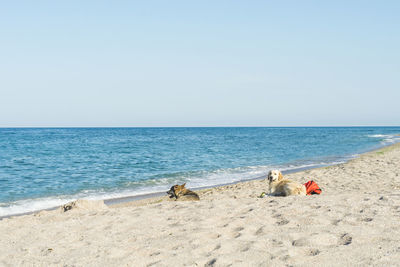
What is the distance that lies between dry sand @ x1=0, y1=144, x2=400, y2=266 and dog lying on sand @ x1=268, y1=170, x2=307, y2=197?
494 mm

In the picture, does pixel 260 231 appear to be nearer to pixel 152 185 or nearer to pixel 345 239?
pixel 345 239

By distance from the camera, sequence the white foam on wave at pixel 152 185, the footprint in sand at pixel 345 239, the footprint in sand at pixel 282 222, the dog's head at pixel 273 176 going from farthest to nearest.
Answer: the white foam on wave at pixel 152 185, the dog's head at pixel 273 176, the footprint in sand at pixel 282 222, the footprint in sand at pixel 345 239

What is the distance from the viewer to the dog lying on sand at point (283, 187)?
9051 millimetres

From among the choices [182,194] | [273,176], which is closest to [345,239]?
[273,176]

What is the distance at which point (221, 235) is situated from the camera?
572cm

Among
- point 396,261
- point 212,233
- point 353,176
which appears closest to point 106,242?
point 212,233

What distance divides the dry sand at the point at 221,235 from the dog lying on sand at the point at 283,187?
494 millimetres

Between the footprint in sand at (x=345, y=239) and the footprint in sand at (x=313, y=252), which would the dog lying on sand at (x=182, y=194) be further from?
the footprint in sand at (x=313, y=252)

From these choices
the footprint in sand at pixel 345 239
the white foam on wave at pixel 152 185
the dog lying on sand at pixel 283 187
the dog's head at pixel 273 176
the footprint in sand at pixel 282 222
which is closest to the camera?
the footprint in sand at pixel 345 239

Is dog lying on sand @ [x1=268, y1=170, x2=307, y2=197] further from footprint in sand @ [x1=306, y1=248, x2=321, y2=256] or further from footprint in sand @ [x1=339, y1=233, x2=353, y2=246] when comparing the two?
footprint in sand @ [x1=306, y1=248, x2=321, y2=256]

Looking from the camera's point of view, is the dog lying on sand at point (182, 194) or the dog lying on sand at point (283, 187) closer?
the dog lying on sand at point (283, 187)

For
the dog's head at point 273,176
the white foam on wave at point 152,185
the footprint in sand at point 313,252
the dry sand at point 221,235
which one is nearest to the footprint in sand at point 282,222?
the dry sand at point 221,235

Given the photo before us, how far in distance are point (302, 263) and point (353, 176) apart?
1138 cm

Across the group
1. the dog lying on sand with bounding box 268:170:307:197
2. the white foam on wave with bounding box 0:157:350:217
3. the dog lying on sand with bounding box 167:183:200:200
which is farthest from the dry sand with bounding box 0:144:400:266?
the white foam on wave with bounding box 0:157:350:217
